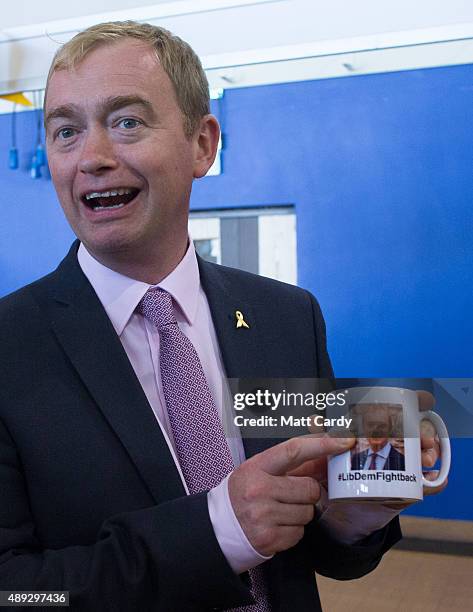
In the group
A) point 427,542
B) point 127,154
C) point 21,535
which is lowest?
point 427,542

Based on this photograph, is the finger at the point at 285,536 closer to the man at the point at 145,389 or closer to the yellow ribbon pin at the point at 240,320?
the man at the point at 145,389

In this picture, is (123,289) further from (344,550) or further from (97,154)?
(344,550)

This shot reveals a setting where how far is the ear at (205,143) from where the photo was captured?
3.96 ft

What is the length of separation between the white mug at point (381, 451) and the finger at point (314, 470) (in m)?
0.09

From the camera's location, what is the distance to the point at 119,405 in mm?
945

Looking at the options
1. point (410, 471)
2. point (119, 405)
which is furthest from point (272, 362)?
point (410, 471)

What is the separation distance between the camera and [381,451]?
77 centimetres

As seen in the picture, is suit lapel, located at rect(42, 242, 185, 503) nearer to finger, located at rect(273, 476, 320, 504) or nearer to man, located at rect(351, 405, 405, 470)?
finger, located at rect(273, 476, 320, 504)

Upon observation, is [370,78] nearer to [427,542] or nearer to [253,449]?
[427,542]

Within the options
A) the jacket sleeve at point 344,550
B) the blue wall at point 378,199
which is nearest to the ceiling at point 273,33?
the blue wall at point 378,199

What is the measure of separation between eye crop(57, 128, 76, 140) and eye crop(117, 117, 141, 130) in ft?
0.21

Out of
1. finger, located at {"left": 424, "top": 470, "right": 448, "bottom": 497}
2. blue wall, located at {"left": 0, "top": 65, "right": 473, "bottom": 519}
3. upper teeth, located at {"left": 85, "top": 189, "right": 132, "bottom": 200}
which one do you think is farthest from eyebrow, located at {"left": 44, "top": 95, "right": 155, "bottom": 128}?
blue wall, located at {"left": 0, "top": 65, "right": 473, "bottom": 519}

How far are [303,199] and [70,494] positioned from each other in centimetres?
173

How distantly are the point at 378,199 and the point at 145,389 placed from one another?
1640mm
